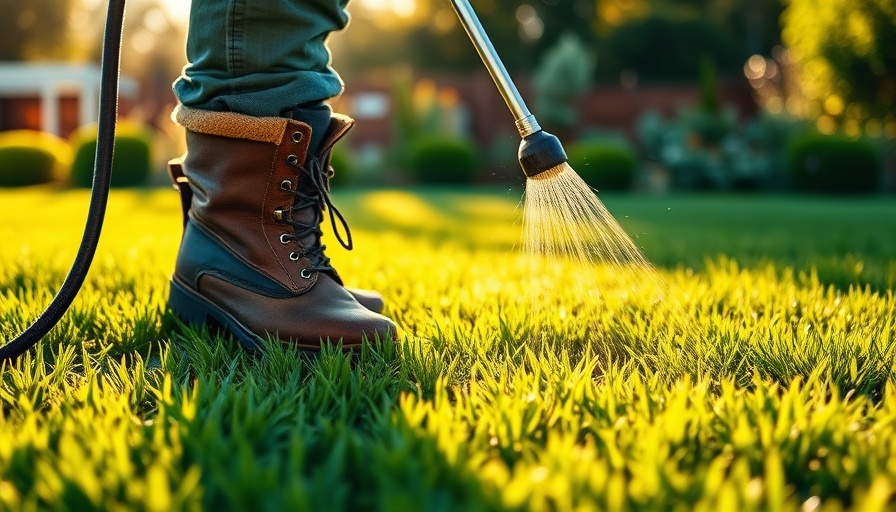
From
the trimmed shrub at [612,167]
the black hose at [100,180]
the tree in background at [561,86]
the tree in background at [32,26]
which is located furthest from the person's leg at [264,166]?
the tree in background at [32,26]

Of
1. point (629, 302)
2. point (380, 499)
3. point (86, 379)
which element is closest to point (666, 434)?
point (380, 499)

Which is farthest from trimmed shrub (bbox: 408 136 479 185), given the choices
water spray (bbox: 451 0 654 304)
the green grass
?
water spray (bbox: 451 0 654 304)

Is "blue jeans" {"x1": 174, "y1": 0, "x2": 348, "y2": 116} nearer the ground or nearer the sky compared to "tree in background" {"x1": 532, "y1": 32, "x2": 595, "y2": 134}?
nearer the ground

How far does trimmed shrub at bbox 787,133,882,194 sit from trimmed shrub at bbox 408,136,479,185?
5798 millimetres

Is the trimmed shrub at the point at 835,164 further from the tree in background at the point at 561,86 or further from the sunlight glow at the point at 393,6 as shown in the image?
the sunlight glow at the point at 393,6

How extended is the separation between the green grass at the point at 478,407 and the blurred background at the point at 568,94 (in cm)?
47

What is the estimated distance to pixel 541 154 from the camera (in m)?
1.39

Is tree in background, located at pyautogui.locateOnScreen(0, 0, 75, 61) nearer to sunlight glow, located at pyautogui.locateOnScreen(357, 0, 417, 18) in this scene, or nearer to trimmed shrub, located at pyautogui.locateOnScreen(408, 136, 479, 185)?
sunlight glow, located at pyautogui.locateOnScreen(357, 0, 417, 18)

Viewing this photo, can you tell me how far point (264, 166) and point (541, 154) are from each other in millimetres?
517

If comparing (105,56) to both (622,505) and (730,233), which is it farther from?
(730,233)

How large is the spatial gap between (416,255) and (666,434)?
248 centimetres

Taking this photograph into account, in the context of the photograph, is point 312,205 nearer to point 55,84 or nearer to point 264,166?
point 264,166

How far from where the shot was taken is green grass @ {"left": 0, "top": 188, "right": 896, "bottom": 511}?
78cm

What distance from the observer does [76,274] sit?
4.58ft
